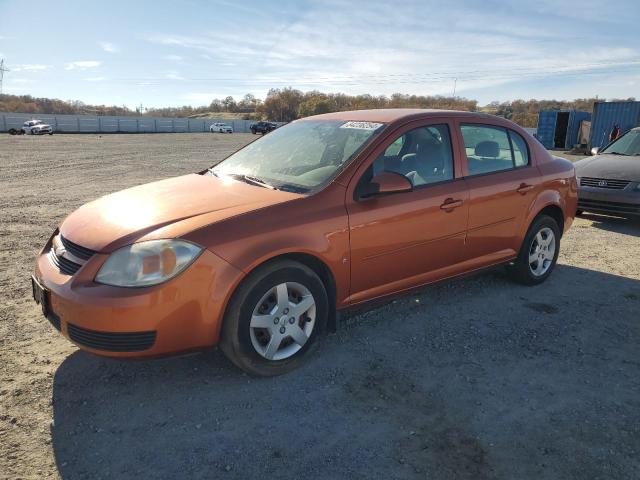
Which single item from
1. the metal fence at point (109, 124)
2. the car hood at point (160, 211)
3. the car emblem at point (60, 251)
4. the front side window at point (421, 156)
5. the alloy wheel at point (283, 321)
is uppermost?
the metal fence at point (109, 124)

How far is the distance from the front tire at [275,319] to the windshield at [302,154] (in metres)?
0.69

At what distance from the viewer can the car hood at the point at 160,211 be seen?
2.90 m

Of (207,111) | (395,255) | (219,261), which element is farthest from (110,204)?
(207,111)

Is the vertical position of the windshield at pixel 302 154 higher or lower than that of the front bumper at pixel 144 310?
higher

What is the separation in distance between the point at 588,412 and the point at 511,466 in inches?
31.1

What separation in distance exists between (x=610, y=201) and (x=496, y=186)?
14.1 feet

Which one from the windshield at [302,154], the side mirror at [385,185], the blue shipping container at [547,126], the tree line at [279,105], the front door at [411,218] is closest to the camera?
the side mirror at [385,185]

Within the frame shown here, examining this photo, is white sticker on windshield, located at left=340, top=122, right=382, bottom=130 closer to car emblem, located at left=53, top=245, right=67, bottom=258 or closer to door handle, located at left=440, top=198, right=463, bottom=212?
door handle, located at left=440, top=198, right=463, bottom=212

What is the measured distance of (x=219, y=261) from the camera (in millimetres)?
2846

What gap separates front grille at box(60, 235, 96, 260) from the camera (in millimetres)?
2902

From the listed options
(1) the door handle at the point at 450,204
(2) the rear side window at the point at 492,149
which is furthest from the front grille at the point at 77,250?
(2) the rear side window at the point at 492,149

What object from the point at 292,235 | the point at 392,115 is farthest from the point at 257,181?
the point at 392,115

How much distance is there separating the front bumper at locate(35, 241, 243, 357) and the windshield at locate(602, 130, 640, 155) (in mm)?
8265

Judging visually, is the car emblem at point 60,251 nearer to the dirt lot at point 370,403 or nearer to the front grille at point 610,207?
the dirt lot at point 370,403
